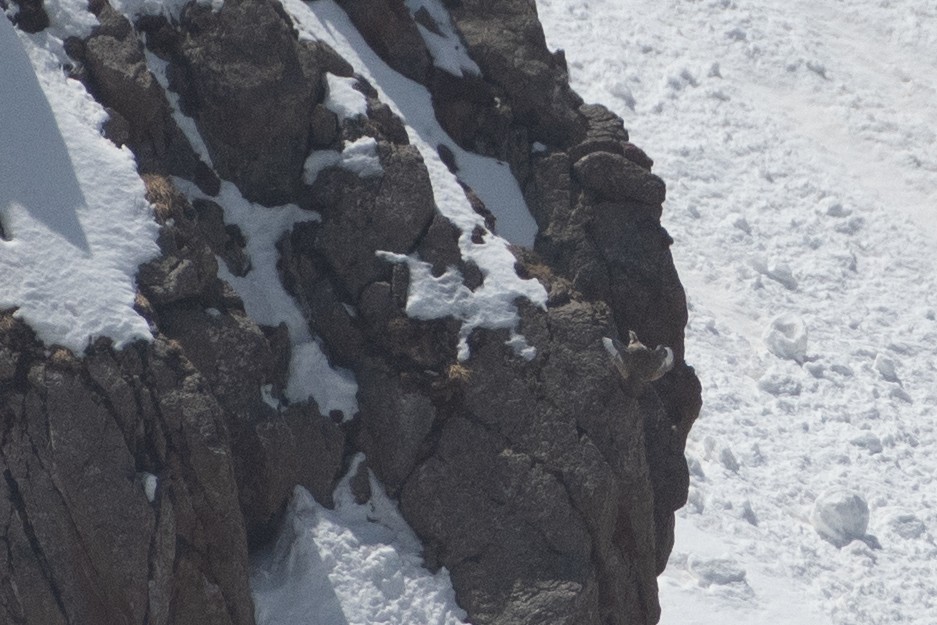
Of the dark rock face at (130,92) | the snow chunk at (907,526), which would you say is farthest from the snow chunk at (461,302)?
the snow chunk at (907,526)

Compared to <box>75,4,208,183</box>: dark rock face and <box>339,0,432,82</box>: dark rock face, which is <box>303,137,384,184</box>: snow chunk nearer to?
<box>75,4,208,183</box>: dark rock face

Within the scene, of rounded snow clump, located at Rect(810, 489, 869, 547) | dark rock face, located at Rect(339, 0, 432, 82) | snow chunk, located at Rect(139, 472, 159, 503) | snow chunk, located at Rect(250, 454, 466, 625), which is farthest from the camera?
rounded snow clump, located at Rect(810, 489, 869, 547)

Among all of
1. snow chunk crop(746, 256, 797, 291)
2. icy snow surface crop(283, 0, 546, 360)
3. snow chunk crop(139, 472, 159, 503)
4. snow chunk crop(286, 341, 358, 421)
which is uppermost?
icy snow surface crop(283, 0, 546, 360)

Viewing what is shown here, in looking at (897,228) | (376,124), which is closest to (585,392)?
(376,124)

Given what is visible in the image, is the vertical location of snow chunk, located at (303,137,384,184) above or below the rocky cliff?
above

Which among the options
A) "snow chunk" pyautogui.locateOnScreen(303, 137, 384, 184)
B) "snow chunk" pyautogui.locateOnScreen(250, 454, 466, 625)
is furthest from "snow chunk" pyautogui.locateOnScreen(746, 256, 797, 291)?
"snow chunk" pyautogui.locateOnScreen(250, 454, 466, 625)

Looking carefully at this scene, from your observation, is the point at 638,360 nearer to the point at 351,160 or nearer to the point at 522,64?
the point at 351,160

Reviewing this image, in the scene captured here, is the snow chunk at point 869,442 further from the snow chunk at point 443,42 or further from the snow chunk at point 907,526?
the snow chunk at point 443,42

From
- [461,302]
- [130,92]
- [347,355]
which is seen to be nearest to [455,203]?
[461,302]
